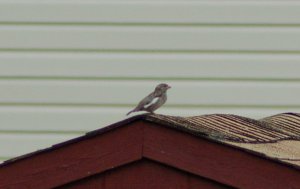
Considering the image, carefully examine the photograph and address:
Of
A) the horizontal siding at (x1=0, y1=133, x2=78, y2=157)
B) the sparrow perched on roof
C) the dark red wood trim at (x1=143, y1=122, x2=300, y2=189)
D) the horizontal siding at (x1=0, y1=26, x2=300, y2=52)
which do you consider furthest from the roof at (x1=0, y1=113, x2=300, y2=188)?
the horizontal siding at (x1=0, y1=26, x2=300, y2=52)

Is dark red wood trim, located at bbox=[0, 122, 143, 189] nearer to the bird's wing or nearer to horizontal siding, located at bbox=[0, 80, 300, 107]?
the bird's wing

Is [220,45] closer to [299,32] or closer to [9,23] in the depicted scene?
[299,32]

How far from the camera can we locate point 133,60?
9391mm

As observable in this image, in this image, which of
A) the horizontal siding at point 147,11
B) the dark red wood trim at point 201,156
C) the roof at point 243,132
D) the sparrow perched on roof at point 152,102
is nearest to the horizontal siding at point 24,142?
the horizontal siding at point 147,11

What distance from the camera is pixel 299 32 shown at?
31.1 ft

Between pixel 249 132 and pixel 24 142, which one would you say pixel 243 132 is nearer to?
pixel 249 132

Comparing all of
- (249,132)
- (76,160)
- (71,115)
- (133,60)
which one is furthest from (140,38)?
(76,160)

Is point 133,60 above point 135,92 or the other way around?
above

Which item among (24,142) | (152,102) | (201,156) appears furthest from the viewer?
(24,142)

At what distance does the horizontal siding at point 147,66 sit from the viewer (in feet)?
30.8

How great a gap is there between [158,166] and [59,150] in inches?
13.5

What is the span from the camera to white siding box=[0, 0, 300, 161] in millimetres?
9375

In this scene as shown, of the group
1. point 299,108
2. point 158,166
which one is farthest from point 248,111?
point 158,166

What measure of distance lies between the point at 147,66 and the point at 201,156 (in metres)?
4.28
